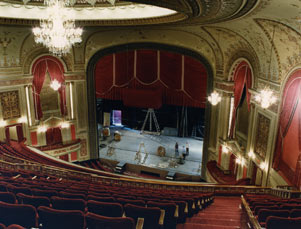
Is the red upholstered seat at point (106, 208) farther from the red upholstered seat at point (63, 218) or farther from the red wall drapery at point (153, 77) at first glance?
the red wall drapery at point (153, 77)

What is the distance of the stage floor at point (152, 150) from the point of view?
13367mm

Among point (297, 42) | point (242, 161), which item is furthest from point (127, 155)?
point (297, 42)

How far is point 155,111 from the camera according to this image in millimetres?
17750

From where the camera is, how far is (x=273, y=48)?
24.1 ft

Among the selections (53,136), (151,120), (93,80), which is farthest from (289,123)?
(151,120)

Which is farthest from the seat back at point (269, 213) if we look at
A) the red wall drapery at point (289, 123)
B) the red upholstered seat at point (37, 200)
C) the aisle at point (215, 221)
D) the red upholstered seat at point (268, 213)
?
the red wall drapery at point (289, 123)

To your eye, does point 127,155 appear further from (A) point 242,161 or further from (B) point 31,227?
(B) point 31,227

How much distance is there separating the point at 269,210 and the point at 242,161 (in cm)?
653

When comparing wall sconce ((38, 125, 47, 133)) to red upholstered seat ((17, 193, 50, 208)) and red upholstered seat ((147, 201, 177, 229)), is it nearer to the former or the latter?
red upholstered seat ((17, 193, 50, 208))

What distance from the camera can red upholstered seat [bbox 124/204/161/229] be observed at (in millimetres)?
3059

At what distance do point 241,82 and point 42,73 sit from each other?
828cm

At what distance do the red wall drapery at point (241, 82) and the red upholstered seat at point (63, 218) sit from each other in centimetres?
791

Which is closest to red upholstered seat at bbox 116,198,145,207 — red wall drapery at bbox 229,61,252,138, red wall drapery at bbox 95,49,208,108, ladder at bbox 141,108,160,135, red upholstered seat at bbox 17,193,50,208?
red upholstered seat at bbox 17,193,50,208

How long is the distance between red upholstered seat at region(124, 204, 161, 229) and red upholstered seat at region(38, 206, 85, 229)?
0.61 metres
